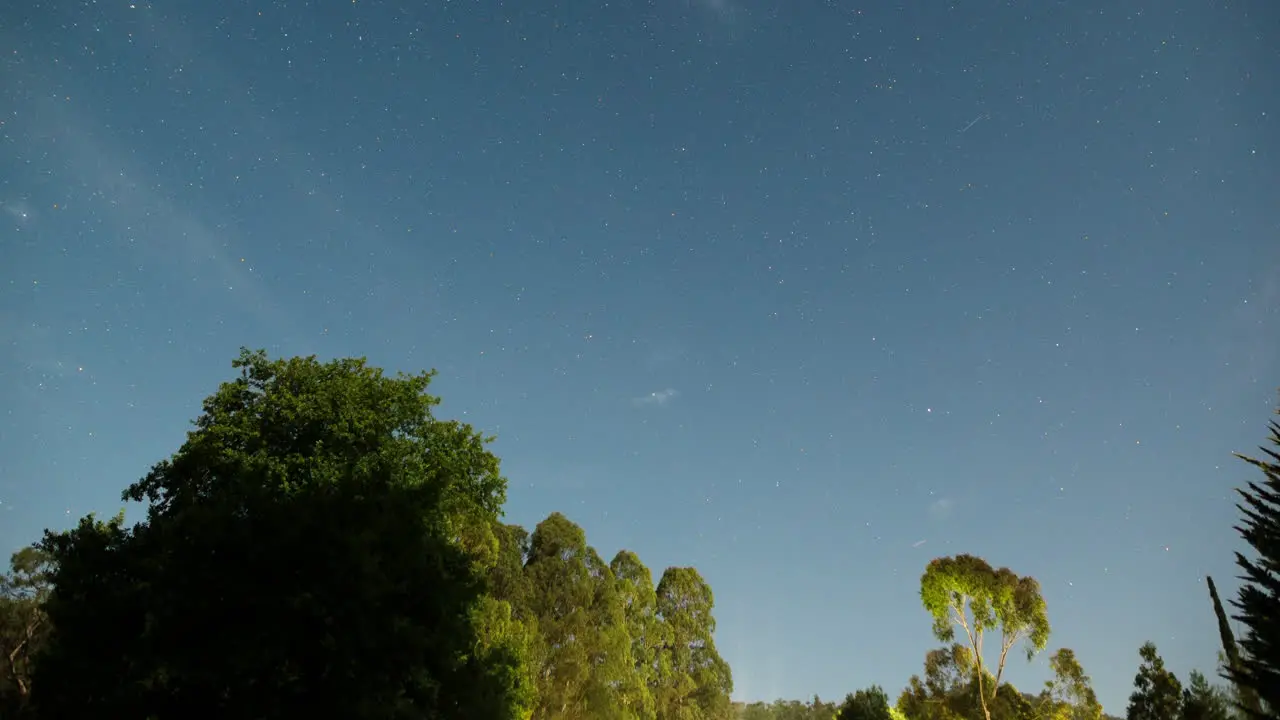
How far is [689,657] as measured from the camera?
51062mm

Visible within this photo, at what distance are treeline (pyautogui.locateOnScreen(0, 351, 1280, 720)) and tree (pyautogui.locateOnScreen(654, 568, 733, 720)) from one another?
1.11 feet

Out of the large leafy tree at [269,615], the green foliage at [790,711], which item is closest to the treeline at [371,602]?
the large leafy tree at [269,615]

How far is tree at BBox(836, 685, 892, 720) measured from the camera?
102 ft

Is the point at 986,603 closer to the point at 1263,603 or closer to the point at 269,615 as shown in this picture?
the point at 1263,603

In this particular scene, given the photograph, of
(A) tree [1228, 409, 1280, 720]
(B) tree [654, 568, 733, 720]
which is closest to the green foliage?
(B) tree [654, 568, 733, 720]

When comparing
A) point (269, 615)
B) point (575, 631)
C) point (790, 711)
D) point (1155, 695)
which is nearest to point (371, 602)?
point (269, 615)

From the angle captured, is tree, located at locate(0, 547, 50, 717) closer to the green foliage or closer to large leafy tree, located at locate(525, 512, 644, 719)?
large leafy tree, located at locate(525, 512, 644, 719)

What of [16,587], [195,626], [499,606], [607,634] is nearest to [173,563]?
[195,626]

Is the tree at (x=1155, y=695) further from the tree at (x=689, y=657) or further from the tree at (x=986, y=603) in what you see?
the tree at (x=689, y=657)

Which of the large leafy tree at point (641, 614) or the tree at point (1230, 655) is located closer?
the tree at point (1230, 655)

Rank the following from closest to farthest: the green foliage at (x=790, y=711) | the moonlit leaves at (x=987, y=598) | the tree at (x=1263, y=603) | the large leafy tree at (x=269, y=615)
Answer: the large leafy tree at (x=269, y=615) → the tree at (x=1263, y=603) → the moonlit leaves at (x=987, y=598) → the green foliage at (x=790, y=711)

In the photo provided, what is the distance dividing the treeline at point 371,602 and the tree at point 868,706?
0.11 m

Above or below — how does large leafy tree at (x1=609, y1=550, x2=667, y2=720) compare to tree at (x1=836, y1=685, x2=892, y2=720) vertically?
above

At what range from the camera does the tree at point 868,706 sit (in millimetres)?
31083
